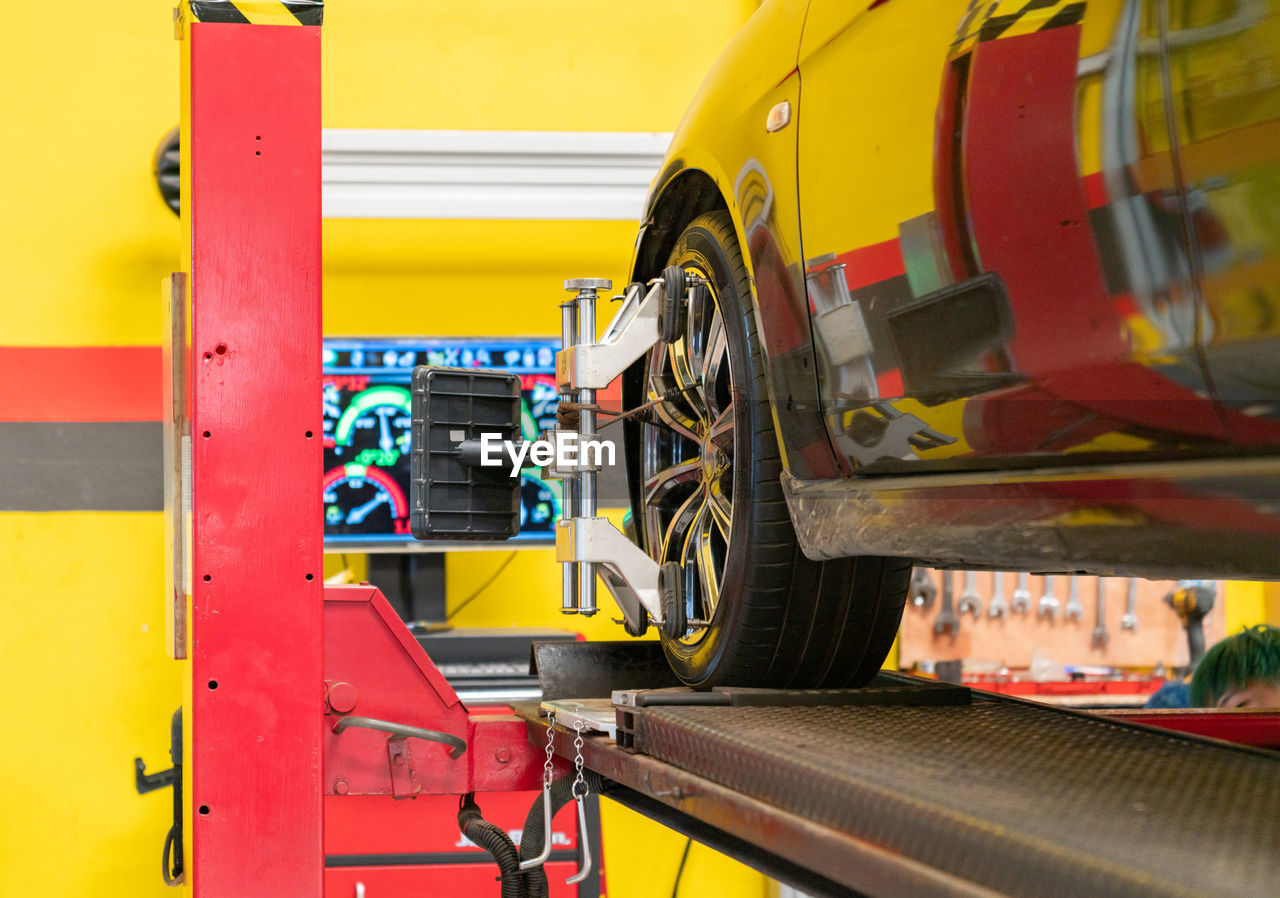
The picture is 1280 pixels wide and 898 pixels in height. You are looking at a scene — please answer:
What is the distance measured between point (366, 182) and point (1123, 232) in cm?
308

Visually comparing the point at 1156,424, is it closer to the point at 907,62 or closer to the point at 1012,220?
the point at 1012,220

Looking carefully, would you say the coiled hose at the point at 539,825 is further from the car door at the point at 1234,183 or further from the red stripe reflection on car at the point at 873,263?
the car door at the point at 1234,183

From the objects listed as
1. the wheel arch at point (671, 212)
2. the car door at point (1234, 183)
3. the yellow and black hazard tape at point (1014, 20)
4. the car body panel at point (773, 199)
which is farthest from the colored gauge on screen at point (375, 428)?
the car door at point (1234, 183)

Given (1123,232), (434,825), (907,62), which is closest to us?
(1123,232)

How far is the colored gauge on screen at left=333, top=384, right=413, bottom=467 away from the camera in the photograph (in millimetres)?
3533

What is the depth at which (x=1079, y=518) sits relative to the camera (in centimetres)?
103

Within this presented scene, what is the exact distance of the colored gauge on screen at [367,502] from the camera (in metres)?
3.52

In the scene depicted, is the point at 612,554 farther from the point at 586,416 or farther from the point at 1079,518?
the point at 1079,518

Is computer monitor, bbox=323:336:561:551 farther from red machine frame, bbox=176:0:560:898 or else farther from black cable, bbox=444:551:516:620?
red machine frame, bbox=176:0:560:898

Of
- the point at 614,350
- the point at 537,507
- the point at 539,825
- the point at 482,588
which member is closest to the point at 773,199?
the point at 614,350

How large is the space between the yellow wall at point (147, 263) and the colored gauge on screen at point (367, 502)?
18.3 inches

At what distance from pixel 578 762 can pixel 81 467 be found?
9.35 feet

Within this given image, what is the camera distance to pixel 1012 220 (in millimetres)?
1042

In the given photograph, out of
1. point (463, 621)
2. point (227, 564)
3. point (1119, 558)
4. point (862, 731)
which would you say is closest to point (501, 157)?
point (463, 621)
